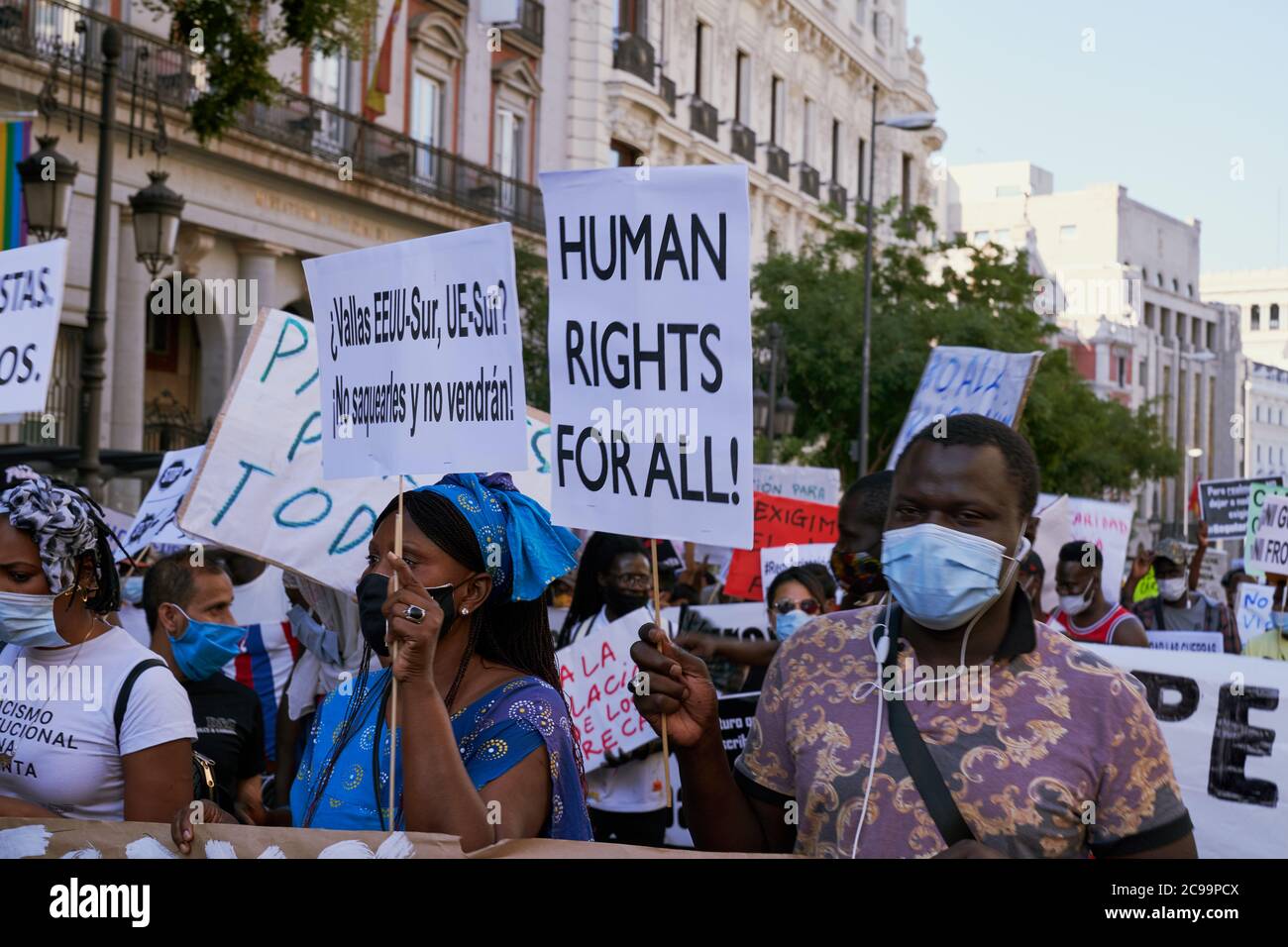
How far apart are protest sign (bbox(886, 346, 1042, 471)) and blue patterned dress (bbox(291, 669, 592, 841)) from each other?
424 centimetres

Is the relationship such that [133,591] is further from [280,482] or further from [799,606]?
[799,606]

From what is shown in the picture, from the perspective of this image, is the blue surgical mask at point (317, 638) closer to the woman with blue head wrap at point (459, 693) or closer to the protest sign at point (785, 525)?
the woman with blue head wrap at point (459, 693)

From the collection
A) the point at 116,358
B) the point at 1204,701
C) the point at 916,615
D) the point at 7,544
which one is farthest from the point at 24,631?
the point at 116,358

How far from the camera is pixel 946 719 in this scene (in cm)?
270

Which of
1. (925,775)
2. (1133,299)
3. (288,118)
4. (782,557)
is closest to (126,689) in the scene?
(925,775)

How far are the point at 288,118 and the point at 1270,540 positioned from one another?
15.6 m

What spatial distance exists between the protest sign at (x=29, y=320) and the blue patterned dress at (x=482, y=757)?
2.76 meters

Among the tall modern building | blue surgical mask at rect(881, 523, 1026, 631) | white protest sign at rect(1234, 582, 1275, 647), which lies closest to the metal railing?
white protest sign at rect(1234, 582, 1275, 647)

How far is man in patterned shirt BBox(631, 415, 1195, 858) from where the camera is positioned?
8.59 ft

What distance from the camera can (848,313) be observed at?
99.5ft

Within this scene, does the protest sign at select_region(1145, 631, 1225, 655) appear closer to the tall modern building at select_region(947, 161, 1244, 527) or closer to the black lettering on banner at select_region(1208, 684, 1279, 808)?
the black lettering on banner at select_region(1208, 684, 1279, 808)

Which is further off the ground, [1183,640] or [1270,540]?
[1270,540]

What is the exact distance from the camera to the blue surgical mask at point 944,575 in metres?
2.75
